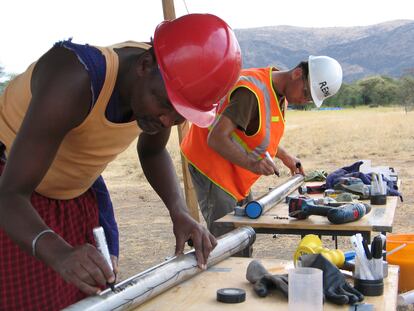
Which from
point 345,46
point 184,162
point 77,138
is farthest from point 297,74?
point 345,46

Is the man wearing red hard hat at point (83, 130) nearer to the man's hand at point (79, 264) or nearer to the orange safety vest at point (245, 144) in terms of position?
the man's hand at point (79, 264)

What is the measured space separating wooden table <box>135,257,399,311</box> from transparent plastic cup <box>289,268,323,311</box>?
0.07 metres

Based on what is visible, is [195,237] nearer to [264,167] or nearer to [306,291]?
→ [306,291]

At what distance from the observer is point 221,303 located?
192cm

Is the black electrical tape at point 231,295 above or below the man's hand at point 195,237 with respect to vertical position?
below

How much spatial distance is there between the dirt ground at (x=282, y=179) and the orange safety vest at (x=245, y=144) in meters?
2.29

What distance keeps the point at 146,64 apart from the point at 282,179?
9.62 meters

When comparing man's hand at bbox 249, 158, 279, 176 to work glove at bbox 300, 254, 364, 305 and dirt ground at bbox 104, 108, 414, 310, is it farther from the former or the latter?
dirt ground at bbox 104, 108, 414, 310

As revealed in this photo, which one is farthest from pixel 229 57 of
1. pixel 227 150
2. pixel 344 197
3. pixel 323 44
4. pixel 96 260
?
pixel 323 44

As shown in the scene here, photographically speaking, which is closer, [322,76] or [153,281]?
[153,281]

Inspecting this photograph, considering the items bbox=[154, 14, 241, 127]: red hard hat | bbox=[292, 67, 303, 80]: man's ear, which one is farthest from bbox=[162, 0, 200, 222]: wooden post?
bbox=[154, 14, 241, 127]: red hard hat

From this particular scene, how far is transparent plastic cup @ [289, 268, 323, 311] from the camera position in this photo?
1.78 m

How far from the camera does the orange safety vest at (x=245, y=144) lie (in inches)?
145

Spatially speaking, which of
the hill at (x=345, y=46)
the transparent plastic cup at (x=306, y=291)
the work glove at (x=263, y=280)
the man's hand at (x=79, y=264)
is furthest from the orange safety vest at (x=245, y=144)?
the hill at (x=345, y=46)
